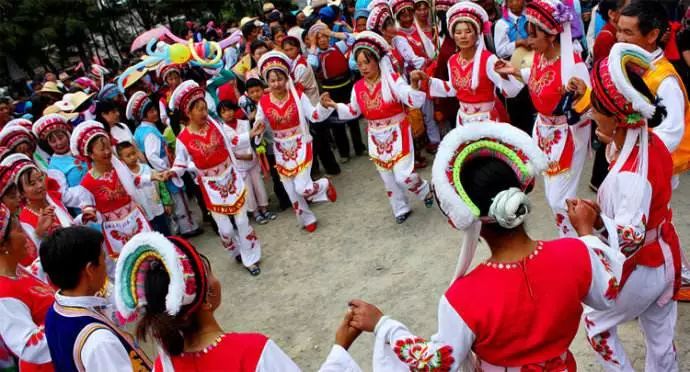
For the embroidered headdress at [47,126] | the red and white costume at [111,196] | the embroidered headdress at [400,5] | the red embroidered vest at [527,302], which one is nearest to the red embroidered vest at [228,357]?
the red embroidered vest at [527,302]

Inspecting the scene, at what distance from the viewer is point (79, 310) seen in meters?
2.53

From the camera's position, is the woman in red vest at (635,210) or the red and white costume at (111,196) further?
the red and white costume at (111,196)

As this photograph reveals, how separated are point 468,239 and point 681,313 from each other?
2373 millimetres

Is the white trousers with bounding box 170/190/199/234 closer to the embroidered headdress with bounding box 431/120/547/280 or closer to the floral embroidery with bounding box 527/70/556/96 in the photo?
the floral embroidery with bounding box 527/70/556/96

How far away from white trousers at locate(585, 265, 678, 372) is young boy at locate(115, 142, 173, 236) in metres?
4.03

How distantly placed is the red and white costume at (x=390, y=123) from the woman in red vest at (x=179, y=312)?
12.0ft

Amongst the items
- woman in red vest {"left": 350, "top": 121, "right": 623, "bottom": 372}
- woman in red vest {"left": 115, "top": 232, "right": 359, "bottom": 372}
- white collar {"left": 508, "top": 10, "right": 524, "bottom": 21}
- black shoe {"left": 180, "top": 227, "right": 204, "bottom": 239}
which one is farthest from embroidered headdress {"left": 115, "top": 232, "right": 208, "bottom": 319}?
white collar {"left": 508, "top": 10, "right": 524, "bottom": 21}

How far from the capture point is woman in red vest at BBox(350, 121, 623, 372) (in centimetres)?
189

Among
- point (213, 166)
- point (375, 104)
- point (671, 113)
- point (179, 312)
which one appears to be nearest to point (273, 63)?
point (375, 104)

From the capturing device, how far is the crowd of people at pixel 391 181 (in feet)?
6.36

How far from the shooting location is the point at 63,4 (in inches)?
606

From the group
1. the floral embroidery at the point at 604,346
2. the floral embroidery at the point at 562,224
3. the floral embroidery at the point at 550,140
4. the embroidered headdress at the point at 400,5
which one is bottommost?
the floral embroidery at the point at 562,224

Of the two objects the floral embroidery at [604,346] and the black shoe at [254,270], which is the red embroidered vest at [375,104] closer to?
the black shoe at [254,270]

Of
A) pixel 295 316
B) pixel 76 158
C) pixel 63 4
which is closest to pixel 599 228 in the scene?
pixel 295 316
